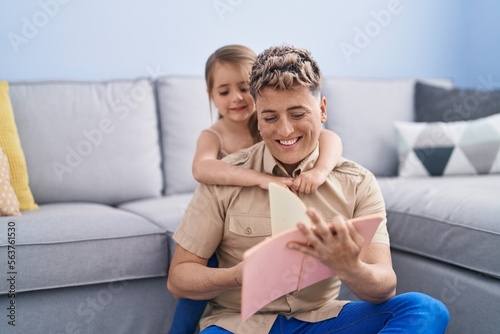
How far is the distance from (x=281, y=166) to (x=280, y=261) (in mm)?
460

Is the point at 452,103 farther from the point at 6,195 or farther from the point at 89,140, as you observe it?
the point at 6,195

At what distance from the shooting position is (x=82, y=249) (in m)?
1.70

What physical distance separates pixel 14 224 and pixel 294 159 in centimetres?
88

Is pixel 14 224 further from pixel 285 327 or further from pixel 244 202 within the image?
pixel 285 327

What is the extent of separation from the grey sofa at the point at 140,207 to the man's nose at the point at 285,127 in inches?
27.2

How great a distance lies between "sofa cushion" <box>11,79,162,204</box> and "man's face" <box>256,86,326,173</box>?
1167 millimetres

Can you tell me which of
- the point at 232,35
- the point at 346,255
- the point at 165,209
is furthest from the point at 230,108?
the point at 232,35

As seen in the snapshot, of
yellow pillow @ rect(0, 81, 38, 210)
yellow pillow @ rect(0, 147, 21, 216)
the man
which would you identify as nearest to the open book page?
the man

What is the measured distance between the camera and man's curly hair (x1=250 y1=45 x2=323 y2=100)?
4.24ft

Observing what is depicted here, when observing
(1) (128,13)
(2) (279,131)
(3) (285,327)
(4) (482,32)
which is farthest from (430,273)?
(4) (482,32)

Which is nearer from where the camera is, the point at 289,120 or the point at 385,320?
the point at 385,320

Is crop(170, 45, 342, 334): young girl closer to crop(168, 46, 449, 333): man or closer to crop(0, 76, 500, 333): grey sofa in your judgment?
crop(168, 46, 449, 333): man

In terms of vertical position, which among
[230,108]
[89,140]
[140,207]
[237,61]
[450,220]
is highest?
[237,61]

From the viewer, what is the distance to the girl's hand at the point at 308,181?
1374 millimetres
